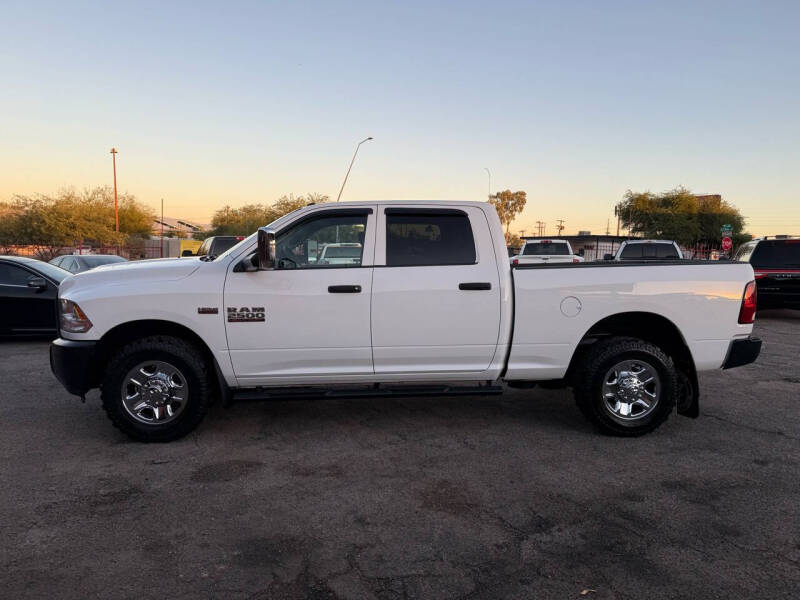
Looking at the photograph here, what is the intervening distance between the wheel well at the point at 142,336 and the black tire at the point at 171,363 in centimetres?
8

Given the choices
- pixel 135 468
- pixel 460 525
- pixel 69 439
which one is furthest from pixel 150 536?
pixel 69 439

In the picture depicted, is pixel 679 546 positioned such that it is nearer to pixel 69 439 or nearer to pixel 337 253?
pixel 337 253

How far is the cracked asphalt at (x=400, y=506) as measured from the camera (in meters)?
2.81

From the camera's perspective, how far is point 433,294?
4727 mm

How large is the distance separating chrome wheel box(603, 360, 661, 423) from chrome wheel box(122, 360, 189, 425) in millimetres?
3554

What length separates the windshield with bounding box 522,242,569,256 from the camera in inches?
635

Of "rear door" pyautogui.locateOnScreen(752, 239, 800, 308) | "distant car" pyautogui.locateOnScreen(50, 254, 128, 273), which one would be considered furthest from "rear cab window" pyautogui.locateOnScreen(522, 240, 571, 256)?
"distant car" pyautogui.locateOnScreen(50, 254, 128, 273)

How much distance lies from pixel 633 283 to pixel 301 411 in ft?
10.8

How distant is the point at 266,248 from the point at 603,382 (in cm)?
300

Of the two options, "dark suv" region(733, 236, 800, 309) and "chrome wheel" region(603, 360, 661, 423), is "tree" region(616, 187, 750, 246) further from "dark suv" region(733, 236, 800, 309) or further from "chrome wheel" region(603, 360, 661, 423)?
"chrome wheel" region(603, 360, 661, 423)

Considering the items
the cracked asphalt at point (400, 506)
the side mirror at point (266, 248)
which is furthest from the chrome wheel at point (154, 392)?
the side mirror at point (266, 248)

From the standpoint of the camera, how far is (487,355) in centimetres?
486

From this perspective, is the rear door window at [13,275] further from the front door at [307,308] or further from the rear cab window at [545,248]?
the rear cab window at [545,248]

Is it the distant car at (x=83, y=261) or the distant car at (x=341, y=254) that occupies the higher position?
the distant car at (x=341, y=254)
